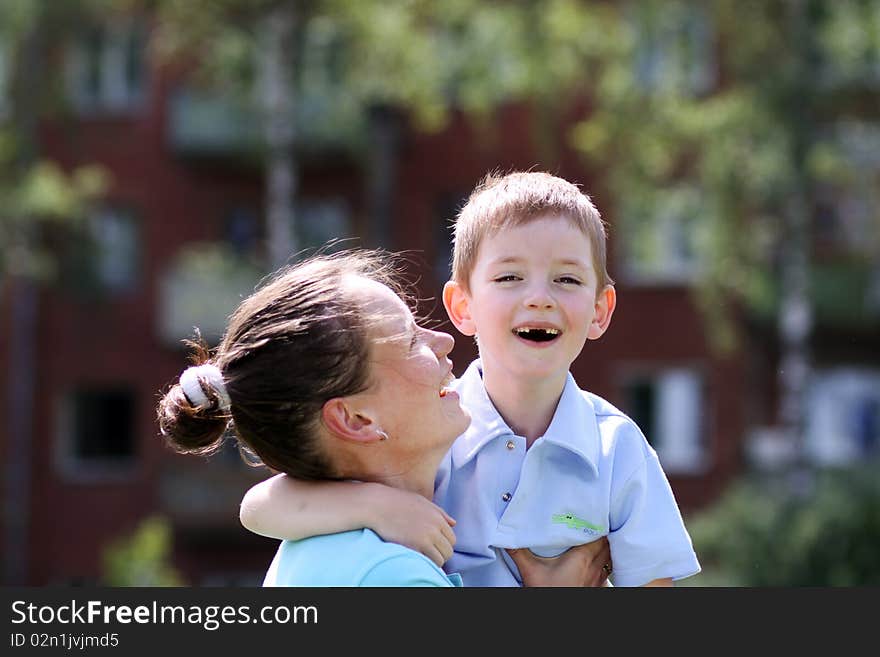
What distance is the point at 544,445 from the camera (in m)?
2.33

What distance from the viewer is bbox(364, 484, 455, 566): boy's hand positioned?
2121 millimetres

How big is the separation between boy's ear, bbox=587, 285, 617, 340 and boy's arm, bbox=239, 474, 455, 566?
0.45m

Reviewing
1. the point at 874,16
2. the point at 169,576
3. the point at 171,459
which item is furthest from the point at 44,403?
the point at 874,16

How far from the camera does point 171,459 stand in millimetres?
18688

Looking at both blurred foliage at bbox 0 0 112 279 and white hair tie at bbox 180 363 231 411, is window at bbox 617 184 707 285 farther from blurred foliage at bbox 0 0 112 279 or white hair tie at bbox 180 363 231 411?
white hair tie at bbox 180 363 231 411

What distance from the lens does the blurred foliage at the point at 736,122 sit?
45.3ft

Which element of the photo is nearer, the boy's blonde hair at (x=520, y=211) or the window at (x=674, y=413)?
the boy's blonde hair at (x=520, y=211)

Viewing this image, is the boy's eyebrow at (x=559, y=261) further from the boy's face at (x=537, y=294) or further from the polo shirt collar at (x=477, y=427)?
the polo shirt collar at (x=477, y=427)

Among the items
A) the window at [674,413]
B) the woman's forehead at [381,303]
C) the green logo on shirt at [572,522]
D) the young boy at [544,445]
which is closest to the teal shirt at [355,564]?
the young boy at [544,445]

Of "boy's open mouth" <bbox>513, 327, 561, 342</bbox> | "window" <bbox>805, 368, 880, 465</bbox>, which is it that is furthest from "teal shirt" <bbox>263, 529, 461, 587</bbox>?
"window" <bbox>805, 368, 880, 465</bbox>

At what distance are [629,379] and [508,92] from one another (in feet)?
17.7

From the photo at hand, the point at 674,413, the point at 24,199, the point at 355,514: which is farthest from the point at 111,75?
the point at 355,514

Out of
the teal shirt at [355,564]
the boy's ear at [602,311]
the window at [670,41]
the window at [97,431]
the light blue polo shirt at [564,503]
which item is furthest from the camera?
the window at [97,431]

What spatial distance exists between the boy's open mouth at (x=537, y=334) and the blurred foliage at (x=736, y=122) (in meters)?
11.9
